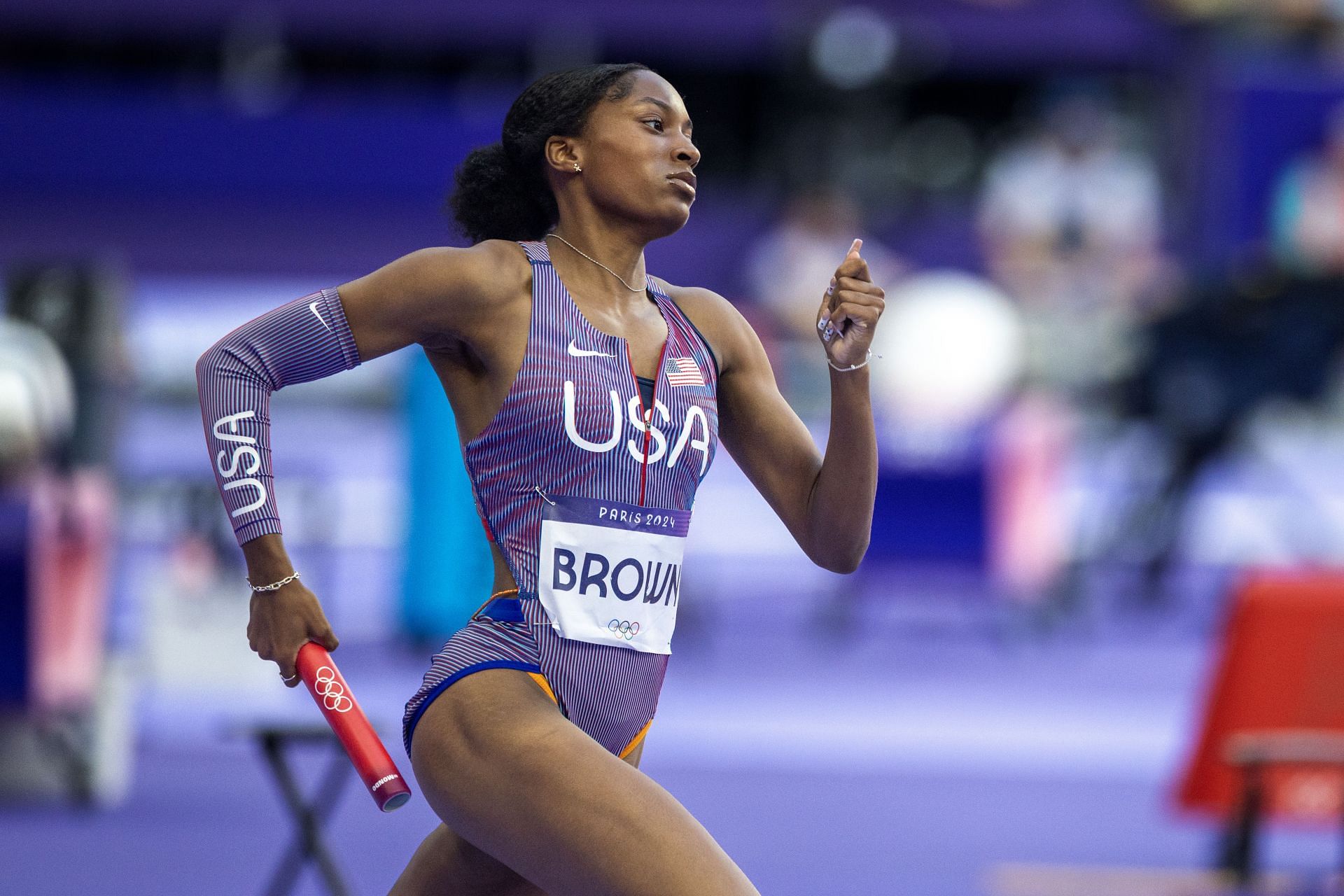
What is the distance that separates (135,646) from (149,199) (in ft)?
23.4

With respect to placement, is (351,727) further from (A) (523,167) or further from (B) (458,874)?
(A) (523,167)

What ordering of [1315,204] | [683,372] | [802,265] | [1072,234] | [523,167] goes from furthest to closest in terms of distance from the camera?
[1072,234] → [1315,204] → [802,265] → [523,167] → [683,372]

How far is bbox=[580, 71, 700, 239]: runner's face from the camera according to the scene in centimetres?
269

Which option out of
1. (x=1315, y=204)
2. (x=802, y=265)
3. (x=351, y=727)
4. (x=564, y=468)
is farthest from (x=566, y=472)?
(x=1315, y=204)

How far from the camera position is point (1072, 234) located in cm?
1411

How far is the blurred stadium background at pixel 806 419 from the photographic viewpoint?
231 inches

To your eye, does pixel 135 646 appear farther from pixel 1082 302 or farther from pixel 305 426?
pixel 1082 302

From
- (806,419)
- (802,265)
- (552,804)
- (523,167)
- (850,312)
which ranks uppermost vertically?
(523,167)

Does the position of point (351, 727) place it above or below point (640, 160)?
below

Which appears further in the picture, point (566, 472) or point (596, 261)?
point (596, 261)

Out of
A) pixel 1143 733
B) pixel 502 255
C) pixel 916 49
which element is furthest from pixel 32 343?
pixel 916 49

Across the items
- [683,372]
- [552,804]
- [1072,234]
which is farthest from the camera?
[1072,234]

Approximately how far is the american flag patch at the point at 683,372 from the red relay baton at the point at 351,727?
0.64 meters

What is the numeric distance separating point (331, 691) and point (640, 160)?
2.94ft
